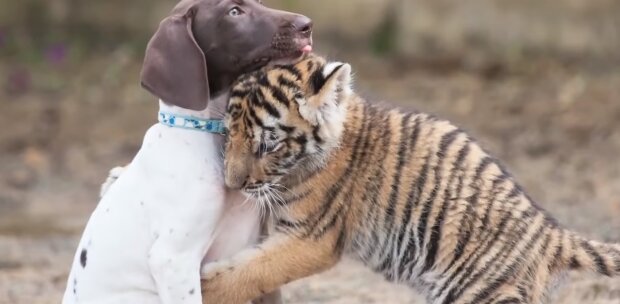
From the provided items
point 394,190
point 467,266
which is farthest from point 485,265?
point 394,190

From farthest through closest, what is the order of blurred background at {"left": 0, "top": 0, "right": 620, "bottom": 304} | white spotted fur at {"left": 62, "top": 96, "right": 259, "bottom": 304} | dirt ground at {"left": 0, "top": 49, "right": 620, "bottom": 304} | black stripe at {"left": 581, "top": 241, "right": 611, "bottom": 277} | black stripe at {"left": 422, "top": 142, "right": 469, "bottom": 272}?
blurred background at {"left": 0, "top": 0, "right": 620, "bottom": 304} → dirt ground at {"left": 0, "top": 49, "right": 620, "bottom": 304} → black stripe at {"left": 581, "top": 241, "right": 611, "bottom": 277} → black stripe at {"left": 422, "top": 142, "right": 469, "bottom": 272} → white spotted fur at {"left": 62, "top": 96, "right": 259, "bottom": 304}

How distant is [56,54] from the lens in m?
12.0

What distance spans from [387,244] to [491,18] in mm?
6551

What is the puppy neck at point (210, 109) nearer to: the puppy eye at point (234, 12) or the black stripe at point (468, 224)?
the puppy eye at point (234, 12)

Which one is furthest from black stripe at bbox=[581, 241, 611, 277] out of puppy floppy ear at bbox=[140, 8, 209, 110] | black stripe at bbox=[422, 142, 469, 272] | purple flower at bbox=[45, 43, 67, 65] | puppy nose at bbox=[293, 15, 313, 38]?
purple flower at bbox=[45, 43, 67, 65]

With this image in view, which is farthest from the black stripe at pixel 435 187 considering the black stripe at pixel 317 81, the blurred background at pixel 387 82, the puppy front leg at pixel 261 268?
the blurred background at pixel 387 82

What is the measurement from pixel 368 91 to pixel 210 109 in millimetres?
3169

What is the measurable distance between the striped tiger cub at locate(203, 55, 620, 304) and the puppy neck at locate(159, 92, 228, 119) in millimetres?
100

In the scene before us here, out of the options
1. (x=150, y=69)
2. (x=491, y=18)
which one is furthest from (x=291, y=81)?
(x=491, y=18)

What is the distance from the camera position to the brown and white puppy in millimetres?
4887

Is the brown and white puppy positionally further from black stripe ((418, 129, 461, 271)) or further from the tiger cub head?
black stripe ((418, 129, 461, 271))

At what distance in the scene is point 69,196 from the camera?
9742mm

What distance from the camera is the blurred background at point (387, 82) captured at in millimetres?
9672

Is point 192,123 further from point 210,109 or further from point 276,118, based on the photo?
point 276,118
